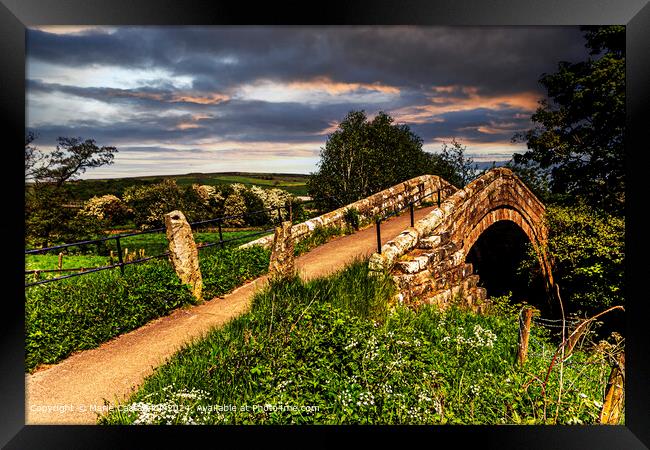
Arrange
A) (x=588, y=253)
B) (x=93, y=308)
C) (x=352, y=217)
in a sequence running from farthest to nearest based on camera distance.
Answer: (x=352, y=217) < (x=588, y=253) < (x=93, y=308)

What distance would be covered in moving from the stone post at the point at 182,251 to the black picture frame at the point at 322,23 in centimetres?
267

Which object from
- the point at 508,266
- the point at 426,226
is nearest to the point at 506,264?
the point at 508,266

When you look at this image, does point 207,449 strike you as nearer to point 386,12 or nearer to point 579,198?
point 386,12

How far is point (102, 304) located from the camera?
527 centimetres

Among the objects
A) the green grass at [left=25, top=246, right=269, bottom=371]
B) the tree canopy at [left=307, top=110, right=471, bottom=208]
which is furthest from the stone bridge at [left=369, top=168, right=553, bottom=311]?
the tree canopy at [left=307, top=110, right=471, bottom=208]

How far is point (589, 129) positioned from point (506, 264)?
6847mm

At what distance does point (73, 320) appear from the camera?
16.1 feet

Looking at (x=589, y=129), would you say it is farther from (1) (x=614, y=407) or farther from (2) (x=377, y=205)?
(1) (x=614, y=407)

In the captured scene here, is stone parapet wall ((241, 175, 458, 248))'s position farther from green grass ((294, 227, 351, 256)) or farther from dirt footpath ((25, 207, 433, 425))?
dirt footpath ((25, 207, 433, 425))

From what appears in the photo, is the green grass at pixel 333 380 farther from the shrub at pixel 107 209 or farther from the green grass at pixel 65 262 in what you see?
the shrub at pixel 107 209

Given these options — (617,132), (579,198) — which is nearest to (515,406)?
(617,132)

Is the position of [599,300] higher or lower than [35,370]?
lower

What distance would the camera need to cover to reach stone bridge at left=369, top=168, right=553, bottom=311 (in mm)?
6762
